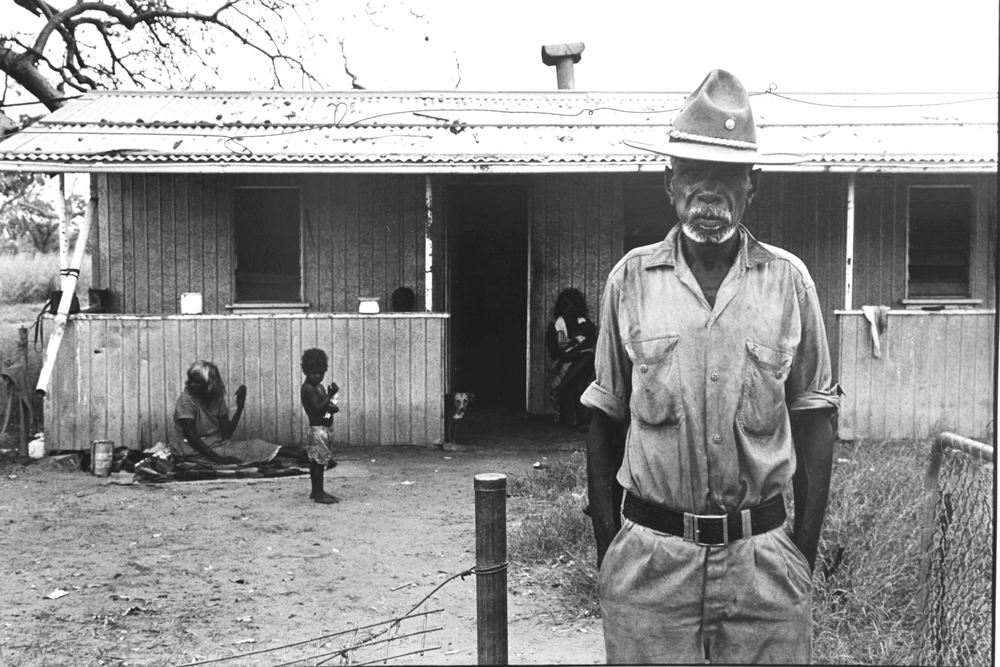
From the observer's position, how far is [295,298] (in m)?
10.6

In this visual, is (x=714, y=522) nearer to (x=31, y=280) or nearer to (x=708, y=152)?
(x=708, y=152)

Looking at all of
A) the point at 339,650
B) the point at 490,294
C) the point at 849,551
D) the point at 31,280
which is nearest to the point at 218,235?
the point at 490,294

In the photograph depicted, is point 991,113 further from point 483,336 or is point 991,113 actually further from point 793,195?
point 483,336

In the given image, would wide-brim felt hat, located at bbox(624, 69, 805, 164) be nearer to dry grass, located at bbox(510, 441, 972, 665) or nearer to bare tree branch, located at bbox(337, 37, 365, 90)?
dry grass, located at bbox(510, 441, 972, 665)

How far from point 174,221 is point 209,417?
2.68 meters

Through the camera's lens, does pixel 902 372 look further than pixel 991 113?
No

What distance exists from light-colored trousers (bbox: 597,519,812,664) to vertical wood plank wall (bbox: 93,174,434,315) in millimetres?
8455

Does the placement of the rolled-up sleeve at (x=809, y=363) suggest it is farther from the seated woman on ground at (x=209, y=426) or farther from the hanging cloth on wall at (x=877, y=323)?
the hanging cloth on wall at (x=877, y=323)

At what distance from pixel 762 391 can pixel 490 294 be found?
33.9ft

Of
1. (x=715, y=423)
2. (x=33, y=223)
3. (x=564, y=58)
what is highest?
(x=564, y=58)

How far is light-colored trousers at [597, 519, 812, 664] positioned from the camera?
2.37 m

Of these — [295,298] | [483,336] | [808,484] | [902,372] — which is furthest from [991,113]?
[808,484]

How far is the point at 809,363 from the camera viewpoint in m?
2.50

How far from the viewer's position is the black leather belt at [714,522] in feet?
7.76
